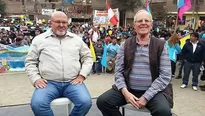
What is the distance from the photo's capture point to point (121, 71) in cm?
305

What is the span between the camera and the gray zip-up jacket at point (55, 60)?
3107mm

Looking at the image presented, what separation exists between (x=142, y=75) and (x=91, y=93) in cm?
289

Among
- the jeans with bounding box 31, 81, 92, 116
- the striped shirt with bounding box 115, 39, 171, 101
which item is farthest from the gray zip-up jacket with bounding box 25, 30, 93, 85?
the striped shirt with bounding box 115, 39, 171, 101

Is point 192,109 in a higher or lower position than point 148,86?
lower

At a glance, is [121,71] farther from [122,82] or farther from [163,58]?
[163,58]

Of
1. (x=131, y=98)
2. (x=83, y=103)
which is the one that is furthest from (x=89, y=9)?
(x=131, y=98)

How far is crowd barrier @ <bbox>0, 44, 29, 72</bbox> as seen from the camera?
26.9 feet

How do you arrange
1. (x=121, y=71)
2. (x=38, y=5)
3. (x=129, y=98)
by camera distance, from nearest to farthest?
(x=129, y=98), (x=121, y=71), (x=38, y=5)

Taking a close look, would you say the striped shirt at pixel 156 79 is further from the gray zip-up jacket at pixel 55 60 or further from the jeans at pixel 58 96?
the gray zip-up jacket at pixel 55 60

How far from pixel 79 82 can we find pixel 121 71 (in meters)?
0.53

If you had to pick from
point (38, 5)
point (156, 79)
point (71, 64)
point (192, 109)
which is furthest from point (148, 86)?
point (38, 5)

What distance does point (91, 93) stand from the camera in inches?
222

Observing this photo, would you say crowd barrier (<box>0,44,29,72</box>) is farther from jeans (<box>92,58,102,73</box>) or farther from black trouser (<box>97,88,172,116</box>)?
black trouser (<box>97,88,172,116</box>)

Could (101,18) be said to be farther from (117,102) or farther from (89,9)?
(89,9)
